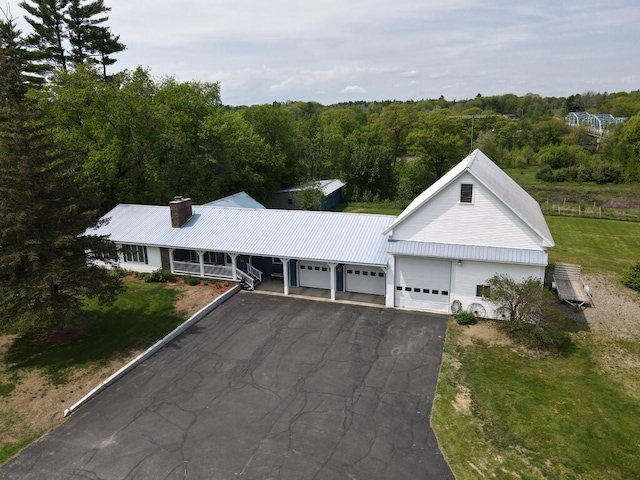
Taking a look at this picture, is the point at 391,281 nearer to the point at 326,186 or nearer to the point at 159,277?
the point at 159,277

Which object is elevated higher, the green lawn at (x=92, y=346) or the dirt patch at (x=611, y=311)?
the green lawn at (x=92, y=346)

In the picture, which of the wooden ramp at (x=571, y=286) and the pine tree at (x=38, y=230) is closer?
the pine tree at (x=38, y=230)

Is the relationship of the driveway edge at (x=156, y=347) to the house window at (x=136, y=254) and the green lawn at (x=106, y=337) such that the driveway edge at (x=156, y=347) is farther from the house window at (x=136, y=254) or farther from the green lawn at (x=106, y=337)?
the house window at (x=136, y=254)

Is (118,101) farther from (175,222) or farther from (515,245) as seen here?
(515,245)

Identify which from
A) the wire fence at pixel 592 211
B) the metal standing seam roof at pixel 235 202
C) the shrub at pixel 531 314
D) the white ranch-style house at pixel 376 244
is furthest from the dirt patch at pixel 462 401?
the wire fence at pixel 592 211

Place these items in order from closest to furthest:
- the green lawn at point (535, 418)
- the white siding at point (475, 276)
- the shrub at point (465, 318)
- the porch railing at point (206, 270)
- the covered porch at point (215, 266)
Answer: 1. the green lawn at point (535, 418)
2. the white siding at point (475, 276)
3. the shrub at point (465, 318)
4. the covered porch at point (215, 266)
5. the porch railing at point (206, 270)

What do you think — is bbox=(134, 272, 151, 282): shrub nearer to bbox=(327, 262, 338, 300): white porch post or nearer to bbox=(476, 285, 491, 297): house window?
bbox=(327, 262, 338, 300): white porch post

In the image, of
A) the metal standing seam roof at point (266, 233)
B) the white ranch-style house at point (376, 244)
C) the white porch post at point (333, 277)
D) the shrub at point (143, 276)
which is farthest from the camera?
the shrub at point (143, 276)
